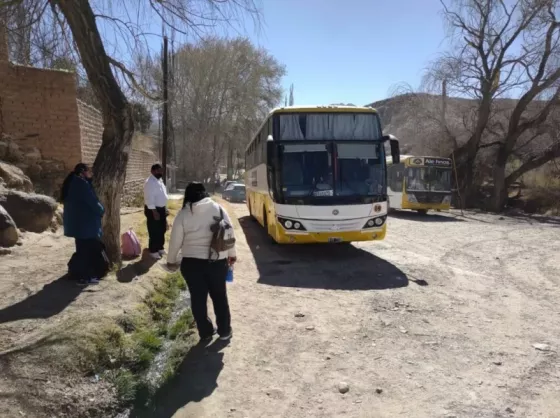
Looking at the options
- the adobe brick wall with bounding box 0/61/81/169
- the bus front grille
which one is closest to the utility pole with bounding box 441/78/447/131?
the bus front grille

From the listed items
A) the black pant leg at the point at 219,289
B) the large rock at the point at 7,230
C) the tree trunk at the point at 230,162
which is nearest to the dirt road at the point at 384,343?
the black pant leg at the point at 219,289

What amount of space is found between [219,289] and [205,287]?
150 millimetres

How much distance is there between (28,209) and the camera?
27.8 ft

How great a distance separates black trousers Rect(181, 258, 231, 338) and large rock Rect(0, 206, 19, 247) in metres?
Result: 4.17

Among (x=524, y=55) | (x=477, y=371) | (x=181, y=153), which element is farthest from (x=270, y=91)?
(x=477, y=371)

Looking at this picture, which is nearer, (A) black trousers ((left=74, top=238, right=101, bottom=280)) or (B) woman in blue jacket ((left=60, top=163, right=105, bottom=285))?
(B) woman in blue jacket ((left=60, top=163, right=105, bottom=285))

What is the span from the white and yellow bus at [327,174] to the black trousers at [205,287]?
467 cm

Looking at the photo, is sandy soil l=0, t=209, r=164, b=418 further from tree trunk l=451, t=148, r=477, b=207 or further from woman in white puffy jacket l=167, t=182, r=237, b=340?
tree trunk l=451, t=148, r=477, b=207

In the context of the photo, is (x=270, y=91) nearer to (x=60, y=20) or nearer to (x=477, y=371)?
(x=60, y=20)

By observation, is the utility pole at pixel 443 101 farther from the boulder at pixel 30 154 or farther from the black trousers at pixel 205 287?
the black trousers at pixel 205 287

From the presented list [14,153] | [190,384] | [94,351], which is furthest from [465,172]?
[94,351]

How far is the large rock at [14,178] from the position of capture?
9.12 metres

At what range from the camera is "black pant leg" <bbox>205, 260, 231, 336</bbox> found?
4965 millimetres

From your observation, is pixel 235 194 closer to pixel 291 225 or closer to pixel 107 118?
pixel 291 225
